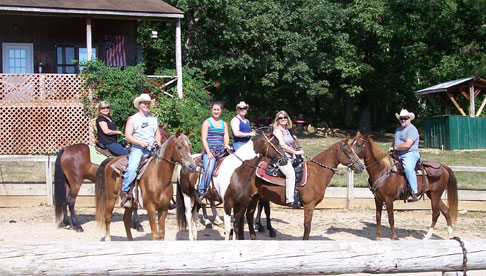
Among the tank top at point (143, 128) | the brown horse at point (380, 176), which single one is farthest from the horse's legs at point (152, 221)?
the brown horse at point (380, 176)

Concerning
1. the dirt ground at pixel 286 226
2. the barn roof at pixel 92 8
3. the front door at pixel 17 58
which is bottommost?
the dirt ground at pixel 286 226

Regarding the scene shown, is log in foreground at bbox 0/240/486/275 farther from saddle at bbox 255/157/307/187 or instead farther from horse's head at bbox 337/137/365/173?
horse's head at bbox 337/137/365/173

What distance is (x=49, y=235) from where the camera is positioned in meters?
10.3

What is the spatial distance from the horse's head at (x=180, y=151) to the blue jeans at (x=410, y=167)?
446 cm

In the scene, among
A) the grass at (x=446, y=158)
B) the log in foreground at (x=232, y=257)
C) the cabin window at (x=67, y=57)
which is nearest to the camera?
the log in foreground at (x=232, y=257)

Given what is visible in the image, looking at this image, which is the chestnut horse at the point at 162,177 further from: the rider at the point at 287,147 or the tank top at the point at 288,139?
the tank top at the point at 288,139

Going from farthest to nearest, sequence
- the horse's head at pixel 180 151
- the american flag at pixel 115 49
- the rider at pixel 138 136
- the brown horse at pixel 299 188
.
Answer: the american flag at pixel 115 49 → the brown horse at pixel 299 188 → the rider at pixel 138 136 → the horse's head at pixel 180 151

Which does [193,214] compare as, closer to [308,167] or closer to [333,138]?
[308,167]

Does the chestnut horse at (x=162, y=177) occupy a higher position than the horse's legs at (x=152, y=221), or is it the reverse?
the chestnut horse at (x=162, y=177)

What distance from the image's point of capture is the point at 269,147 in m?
8.77

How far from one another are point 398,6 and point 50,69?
1706 centimetres

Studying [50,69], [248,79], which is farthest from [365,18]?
[50,69]

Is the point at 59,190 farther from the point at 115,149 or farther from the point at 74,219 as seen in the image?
the point at 115,149

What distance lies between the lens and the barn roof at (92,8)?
64.0 ft
